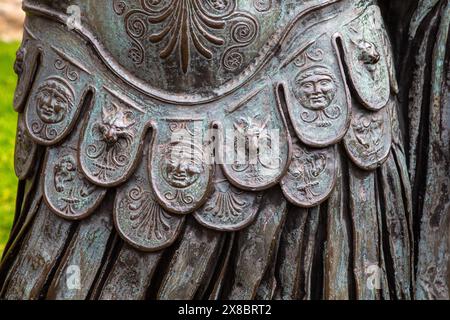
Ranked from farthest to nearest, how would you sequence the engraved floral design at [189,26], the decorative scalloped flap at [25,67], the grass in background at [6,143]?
the grass in background at [6,143] < the decorative scalloped flap at [25,67] < the engraved floral design at [189,26]

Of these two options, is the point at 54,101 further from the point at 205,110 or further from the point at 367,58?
the point at 367,58

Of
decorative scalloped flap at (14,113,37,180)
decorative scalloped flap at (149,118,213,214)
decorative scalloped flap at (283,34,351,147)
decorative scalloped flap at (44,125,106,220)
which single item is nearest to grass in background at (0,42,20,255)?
decorative scalloped flap at (14,113,37,180)

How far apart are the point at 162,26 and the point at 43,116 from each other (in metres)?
0.26

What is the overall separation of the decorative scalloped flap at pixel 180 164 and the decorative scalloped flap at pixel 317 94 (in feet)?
0.51

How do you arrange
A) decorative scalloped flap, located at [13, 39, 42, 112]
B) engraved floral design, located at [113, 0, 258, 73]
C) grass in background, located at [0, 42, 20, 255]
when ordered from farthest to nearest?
1. grass in background, located at [0, 42, 20, 255]
2. decorative scalloped flap, located at [13, 39, 42, 112]
3. engraved floral design, located at [113, 0, 258, 73]

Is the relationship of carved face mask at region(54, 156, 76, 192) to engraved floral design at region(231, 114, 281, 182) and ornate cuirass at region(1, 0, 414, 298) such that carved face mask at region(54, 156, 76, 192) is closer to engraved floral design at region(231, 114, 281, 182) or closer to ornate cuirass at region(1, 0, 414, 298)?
ornate cuirass at region(1, 0, 414, 298)

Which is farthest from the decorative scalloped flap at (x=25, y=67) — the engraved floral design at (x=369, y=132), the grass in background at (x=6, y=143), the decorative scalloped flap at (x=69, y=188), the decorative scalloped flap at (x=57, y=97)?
the grass in background at (x=6, y=143)

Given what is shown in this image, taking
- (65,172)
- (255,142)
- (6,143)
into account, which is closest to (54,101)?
(65,172)

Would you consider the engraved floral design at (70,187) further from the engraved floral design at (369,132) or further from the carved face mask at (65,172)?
the engraved floral design at (369,132)

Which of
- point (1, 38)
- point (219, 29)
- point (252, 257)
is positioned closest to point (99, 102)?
point (219, 29)

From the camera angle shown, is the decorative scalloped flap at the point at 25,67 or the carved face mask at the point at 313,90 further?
the decorative scalloped flap at the point at 25,67

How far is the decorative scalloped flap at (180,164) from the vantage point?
1.64 m

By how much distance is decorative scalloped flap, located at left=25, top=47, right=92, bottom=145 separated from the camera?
1.69m

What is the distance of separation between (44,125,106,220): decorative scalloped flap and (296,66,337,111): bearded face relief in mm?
372
